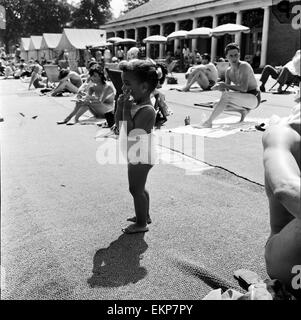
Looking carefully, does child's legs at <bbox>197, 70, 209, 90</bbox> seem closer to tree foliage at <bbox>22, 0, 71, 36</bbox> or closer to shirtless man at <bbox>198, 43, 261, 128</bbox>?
tree foliage at <bbox>22, 0, 71, 36</bbox>

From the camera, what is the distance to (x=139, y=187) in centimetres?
305

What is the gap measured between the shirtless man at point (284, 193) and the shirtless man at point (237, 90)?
5.77 meters

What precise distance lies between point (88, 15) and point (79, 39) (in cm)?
4318

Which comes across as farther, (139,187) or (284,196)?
(139,187)

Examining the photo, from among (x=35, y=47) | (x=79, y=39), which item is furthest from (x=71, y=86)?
(x=35, y=47)

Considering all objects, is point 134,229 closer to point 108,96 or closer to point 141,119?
point 141,119

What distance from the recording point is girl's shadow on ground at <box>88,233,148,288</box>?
2494mm

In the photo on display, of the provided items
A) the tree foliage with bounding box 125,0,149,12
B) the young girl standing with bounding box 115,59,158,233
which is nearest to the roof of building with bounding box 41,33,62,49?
the young girl standing with bounding box 115,59,158,233

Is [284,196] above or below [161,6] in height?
below

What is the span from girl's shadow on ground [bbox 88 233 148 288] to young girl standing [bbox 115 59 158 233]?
0.32 m

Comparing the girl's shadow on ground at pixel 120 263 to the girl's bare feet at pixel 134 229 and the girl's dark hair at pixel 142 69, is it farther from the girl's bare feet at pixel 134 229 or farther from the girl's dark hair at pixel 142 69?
the girl's dark hair at pixel 142 69

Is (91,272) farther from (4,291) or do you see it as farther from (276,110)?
(276,110)
